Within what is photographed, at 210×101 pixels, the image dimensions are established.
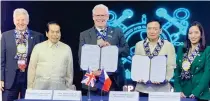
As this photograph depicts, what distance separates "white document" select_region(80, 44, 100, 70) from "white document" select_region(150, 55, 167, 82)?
444 mm

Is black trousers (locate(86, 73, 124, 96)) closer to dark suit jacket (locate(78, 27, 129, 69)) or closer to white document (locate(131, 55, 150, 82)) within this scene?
dark suit jacket (locate(78, 27, 129, 69))

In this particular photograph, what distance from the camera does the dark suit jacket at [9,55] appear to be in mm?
4129

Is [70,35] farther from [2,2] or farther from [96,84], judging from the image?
[96,84]

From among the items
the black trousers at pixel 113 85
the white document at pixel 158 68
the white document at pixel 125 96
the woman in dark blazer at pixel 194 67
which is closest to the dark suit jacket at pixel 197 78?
the woman in dark blazer at pixel 194 67

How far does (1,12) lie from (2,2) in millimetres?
143

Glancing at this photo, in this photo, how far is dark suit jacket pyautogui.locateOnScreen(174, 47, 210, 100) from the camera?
3492 millimetres

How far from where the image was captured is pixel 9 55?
4137 mm

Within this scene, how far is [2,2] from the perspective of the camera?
523 centimetres

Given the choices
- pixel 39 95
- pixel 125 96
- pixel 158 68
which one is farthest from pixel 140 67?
pixel 39 95

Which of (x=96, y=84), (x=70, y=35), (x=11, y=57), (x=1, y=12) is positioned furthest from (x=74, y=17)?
(x=96, y=84)

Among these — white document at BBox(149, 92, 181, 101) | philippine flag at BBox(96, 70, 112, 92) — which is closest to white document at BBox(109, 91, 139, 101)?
white document at BBox(149, 92, 181, 101)

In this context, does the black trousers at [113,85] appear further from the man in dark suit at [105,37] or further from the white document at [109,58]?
the white document at [109,58]

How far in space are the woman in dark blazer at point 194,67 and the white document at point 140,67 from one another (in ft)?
0.79

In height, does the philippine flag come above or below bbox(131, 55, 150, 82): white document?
below
